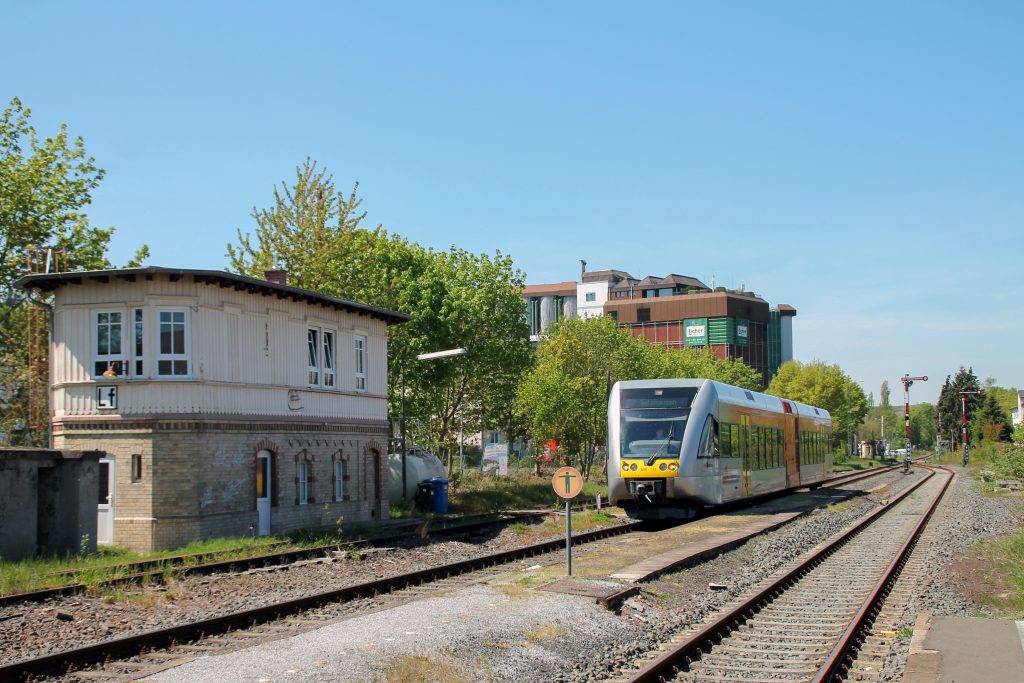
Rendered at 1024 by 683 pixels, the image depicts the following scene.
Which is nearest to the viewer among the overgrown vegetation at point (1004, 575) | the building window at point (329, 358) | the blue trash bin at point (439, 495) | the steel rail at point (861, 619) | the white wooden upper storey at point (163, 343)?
the steel rail at point (861, 619)

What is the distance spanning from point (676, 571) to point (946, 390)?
108 meters

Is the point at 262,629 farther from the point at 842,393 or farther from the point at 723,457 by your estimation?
the point at 842,393

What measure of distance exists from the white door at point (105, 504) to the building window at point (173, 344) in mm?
2134

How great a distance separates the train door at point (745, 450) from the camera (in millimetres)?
27375

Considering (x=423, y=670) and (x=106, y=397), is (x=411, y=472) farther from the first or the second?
(x=423, y=670)

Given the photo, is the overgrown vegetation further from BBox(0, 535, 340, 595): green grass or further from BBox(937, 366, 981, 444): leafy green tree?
BBox(937, 366, 981, 444): leafy green tree

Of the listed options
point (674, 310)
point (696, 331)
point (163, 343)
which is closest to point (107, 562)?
point (163, 343)

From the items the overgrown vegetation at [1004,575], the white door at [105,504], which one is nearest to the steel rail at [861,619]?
the overgrown vegetation at [1004,575]

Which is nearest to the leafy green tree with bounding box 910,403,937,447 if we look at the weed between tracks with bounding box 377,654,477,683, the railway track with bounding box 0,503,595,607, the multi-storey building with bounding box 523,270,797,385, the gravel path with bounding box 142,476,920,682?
the multi-storey building with bounding box 523,270,797,385

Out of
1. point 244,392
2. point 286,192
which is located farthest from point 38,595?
point 286,192

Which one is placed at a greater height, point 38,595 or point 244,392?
point 244,392

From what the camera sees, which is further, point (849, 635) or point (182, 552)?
point (182, 552)

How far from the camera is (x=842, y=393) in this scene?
9731 centimetres

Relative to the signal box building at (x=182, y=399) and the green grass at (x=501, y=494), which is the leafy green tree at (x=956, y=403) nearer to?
the green grass at (x=501, y=494)
